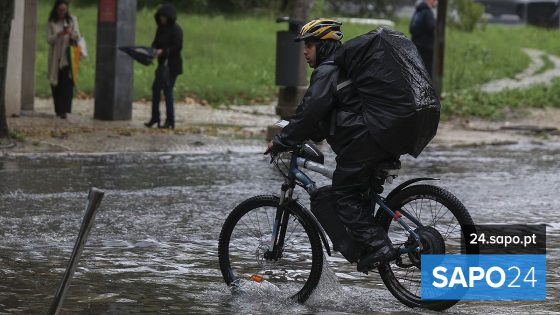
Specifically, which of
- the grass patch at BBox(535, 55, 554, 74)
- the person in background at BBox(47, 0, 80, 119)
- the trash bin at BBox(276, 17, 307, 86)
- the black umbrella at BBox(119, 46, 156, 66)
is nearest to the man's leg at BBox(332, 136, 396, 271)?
the trash bin at BBox(276, 17, 307, 86)

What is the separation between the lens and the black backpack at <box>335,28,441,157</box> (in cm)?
738

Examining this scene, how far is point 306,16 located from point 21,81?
441 cm

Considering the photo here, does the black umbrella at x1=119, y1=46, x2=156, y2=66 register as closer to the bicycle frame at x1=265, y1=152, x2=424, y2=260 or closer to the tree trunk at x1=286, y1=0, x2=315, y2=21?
the tree trunk at x1=286, y1=0, x2=315, y2=21

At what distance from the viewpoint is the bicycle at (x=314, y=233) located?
7594mm

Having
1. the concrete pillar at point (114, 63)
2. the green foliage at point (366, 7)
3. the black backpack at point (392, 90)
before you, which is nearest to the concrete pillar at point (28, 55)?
the concrete pillar at point (114, 63)

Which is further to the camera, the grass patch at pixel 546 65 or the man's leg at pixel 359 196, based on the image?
the grass patch at pixel 546 65

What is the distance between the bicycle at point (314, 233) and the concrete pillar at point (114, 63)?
35.1 ft

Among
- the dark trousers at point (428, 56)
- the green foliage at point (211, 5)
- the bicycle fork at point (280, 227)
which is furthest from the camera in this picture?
the green foliage at point (211, 5)

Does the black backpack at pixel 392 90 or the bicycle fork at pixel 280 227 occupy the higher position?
the black backpack at pixel 392 90

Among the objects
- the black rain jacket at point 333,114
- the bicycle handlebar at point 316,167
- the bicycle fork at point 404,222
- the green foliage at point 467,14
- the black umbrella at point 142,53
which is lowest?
the green foliage at point 467,14

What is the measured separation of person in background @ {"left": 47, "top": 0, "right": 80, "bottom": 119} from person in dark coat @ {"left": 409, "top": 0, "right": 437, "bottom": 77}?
18.4 ft

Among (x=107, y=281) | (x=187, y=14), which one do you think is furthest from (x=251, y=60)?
(x=107, y=281)

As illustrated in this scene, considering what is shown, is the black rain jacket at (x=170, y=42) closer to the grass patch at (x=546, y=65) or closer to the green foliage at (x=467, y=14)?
the grass patch at (x=546, y=65)

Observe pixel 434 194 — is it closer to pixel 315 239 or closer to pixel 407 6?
pixel 315 239
